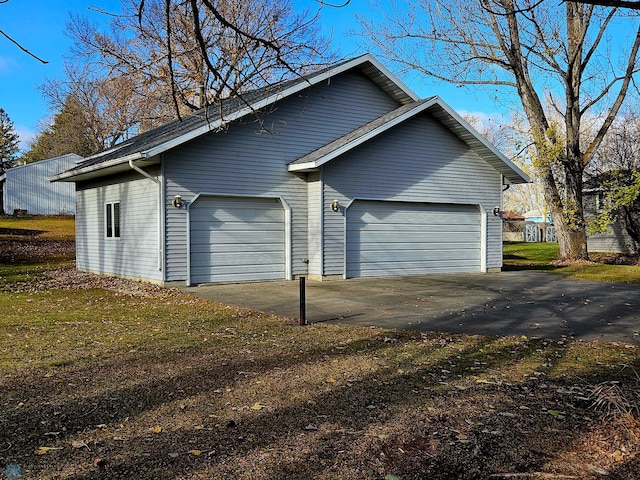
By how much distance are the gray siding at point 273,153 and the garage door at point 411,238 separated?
56.2 inches

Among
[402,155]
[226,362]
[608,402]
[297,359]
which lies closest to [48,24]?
[226,362]

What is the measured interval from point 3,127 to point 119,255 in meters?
51.9

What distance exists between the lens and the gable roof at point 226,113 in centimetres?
1174

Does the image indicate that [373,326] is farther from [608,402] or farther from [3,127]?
[3,127]

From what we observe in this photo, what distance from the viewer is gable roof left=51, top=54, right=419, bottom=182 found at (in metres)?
11.7

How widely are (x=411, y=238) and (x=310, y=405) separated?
11571 mm

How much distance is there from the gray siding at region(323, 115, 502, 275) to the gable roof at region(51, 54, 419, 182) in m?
1.52

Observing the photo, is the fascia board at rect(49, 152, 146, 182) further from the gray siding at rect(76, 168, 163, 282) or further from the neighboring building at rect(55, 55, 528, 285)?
the gray siding at rect(76, 168, 163, 282)

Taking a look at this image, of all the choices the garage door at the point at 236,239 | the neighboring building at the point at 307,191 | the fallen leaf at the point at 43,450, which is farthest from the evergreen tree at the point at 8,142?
the fallen leaf at the point at 43,450

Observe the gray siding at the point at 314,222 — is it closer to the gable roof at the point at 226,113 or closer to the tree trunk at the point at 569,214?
the gable roof at the point at 226,113

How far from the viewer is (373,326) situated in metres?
7.71

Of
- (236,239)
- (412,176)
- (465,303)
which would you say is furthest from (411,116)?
(465,303)

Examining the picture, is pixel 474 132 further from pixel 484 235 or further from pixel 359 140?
pixel 359 140

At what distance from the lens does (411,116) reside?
1459 cm
